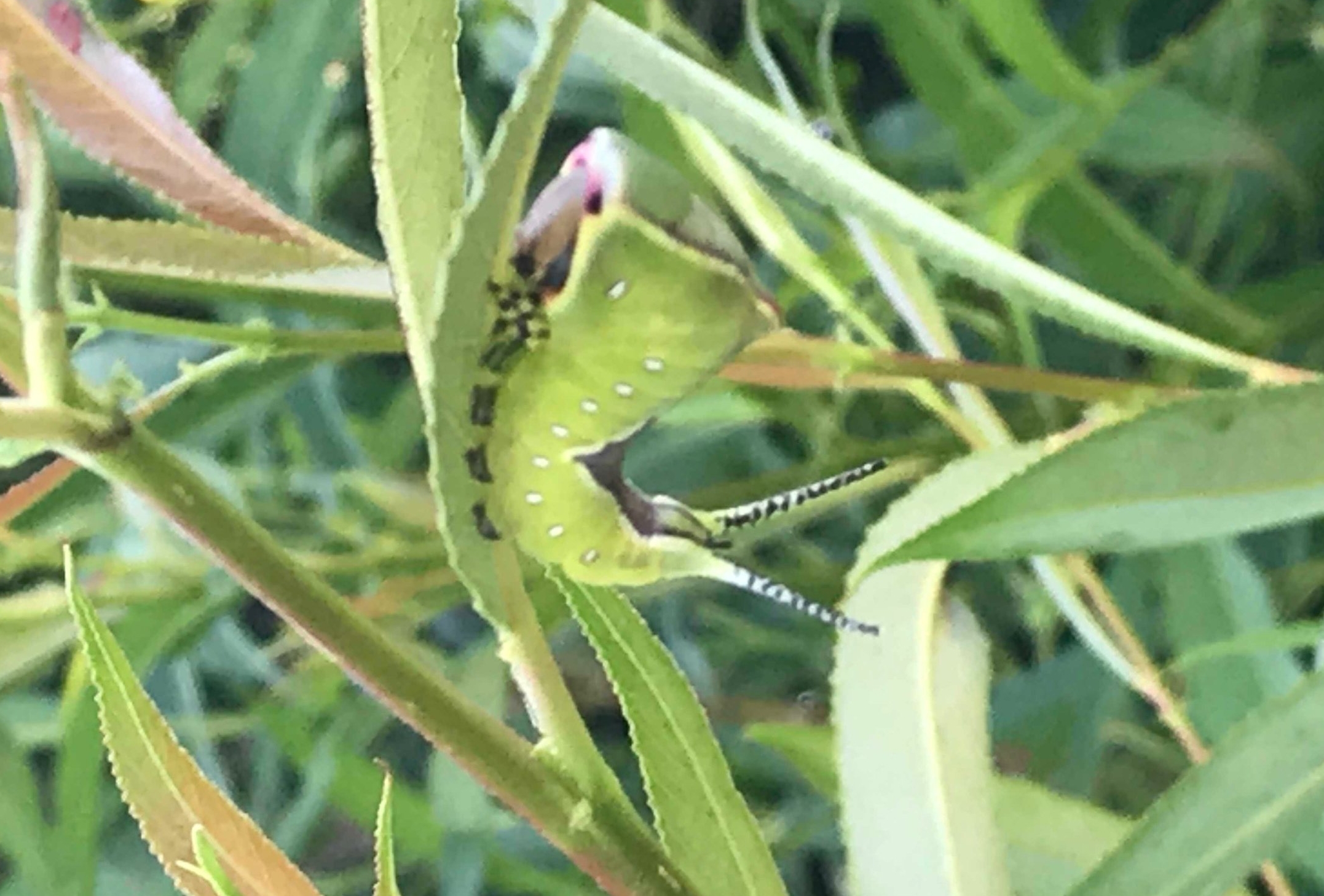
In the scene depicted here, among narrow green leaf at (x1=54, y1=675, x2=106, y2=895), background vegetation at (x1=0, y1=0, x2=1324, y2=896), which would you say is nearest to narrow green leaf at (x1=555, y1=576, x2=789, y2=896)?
background vegetation at (x1=0, y1=0, x2=1324, y2=896)

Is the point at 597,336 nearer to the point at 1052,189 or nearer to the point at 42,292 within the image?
the point at 42,292

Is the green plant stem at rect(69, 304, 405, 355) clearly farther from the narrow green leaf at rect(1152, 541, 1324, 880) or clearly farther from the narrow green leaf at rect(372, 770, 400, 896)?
the narrow green leaf at rect(1152, 541, 1324, 880)

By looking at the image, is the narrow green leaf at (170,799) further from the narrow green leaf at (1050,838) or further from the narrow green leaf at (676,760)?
the narrow green leaf at (1050,838)

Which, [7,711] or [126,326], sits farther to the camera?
[7,711]

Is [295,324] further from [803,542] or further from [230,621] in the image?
[803,542]

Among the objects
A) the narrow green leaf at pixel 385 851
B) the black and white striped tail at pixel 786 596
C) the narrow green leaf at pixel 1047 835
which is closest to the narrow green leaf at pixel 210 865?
the narrow green leaf at pixel 385 851

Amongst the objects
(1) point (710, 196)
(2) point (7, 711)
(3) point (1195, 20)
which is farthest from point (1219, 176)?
(2) point (7, 711)

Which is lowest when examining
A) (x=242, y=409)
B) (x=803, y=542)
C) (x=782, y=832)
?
(x=782, y=832)

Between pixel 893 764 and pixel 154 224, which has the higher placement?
pixel 154 224
